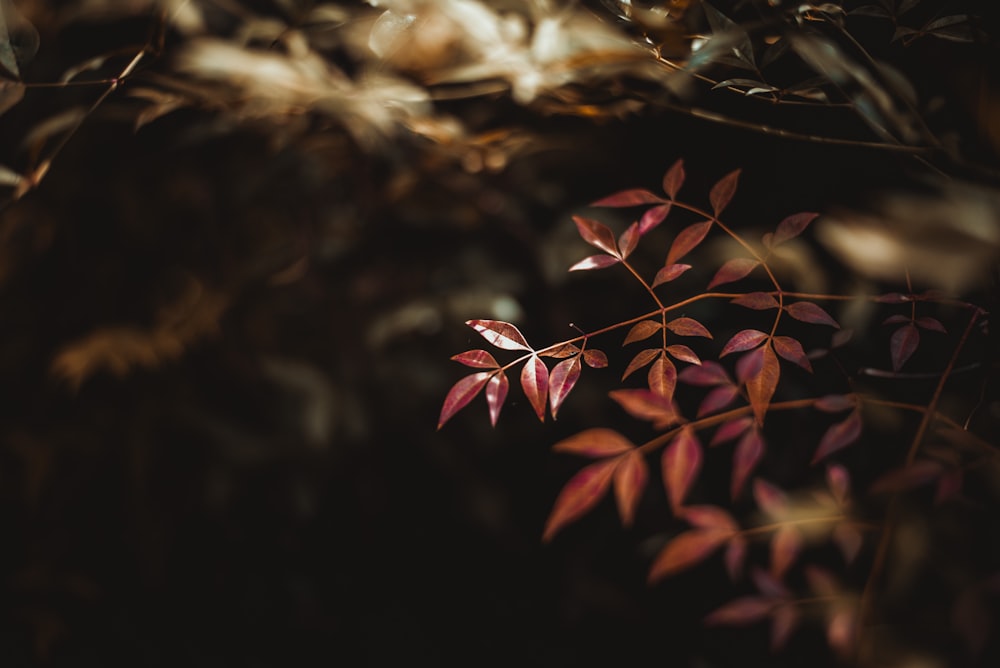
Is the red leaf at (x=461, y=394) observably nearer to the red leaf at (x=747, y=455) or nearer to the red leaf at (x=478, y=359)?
the red leaf at (x=478, y=359)

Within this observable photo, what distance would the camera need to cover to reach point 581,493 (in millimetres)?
280

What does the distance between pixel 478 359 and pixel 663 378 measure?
10 cm

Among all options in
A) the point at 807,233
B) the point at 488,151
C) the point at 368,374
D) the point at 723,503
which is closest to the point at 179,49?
the point at 488,151

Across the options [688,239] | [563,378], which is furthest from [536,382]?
[688,239]

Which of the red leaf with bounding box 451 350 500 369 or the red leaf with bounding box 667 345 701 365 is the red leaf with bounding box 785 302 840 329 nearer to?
the red leaf with bounding box 667 345 701 365

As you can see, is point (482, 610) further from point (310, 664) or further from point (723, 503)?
point (723, 503)

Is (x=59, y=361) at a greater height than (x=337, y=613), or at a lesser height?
greater

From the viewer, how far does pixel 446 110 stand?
109 centimetres

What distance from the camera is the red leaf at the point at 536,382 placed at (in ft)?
1.01

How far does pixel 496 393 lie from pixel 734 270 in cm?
15

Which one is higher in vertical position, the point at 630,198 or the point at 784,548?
the point at 630,198

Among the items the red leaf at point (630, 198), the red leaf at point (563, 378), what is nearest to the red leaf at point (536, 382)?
the red leaf at point (563, 378)

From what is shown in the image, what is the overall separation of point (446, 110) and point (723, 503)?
30.7 inches

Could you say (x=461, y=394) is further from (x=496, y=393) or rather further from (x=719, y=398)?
(x=719, y=398)
